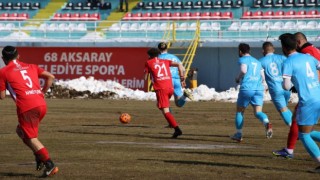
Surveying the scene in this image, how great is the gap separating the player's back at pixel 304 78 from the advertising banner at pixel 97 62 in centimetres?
3066

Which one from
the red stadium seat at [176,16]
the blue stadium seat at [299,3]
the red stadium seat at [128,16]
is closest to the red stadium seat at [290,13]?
the blue stadium seat at [299,3]

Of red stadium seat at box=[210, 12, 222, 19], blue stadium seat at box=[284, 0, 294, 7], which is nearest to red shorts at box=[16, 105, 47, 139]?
blue stadium seat at box=[284, 0, 294, 7]

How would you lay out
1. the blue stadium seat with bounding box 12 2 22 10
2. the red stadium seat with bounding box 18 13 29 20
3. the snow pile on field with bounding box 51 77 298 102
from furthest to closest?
1. the blue stadium seat with bounding box 12 2 22 10
2. the red stadium seat with bounding box 18 13 29 20
3. the snow pile on field with bounding box 51 77 298 102

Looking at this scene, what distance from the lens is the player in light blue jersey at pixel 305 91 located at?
13031 millimetres

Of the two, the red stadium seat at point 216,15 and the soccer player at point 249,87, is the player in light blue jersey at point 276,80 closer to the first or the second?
the soccer player at point 249,87

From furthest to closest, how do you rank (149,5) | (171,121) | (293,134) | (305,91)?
(149,5) < (171,121) < (293,134) < (305,91)

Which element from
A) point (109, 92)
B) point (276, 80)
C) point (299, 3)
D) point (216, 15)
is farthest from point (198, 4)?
point (276, 80)

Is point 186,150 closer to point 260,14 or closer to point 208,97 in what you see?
point 208,97

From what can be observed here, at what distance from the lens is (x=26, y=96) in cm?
1288

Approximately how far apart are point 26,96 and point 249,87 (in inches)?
302

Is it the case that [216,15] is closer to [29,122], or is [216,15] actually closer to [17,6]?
[17,6]

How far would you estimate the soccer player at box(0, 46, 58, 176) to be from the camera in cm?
1284

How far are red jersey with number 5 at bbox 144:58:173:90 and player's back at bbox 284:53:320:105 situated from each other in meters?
7.68

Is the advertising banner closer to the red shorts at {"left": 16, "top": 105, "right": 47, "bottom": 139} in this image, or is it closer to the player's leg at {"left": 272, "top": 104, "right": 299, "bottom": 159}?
the player's leg at {"left": 272, "top": 104, "right": 299, "bottom": 159}
